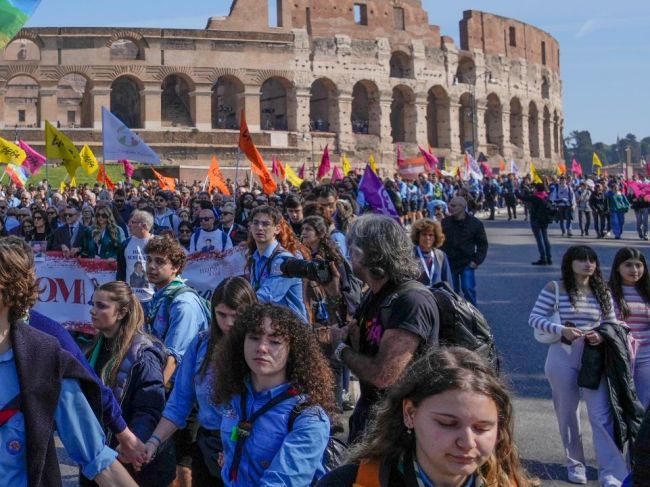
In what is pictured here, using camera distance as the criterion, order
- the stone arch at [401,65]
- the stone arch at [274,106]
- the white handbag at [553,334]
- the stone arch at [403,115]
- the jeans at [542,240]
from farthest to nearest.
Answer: the stone arch at [401,65] → the stone arch at [403,115] → the stone arch at [274,106] → the jeans at [542,240] → the white handbag at [553,334]

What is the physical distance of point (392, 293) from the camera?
3.33 metres

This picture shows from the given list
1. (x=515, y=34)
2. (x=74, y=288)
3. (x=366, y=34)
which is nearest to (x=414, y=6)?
(x=366, y=34)

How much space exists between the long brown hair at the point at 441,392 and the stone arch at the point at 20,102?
5095 centimetres

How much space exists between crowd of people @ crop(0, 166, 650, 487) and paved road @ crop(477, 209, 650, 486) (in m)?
0.35

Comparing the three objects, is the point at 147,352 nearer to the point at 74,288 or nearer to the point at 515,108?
the point at 74,288

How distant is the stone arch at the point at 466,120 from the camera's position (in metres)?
49.6

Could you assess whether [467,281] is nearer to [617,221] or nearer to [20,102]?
[617,221]

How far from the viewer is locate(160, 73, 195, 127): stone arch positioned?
4056 cm

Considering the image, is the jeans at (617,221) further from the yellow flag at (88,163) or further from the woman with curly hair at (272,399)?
the woman with curly hair at (272,399)

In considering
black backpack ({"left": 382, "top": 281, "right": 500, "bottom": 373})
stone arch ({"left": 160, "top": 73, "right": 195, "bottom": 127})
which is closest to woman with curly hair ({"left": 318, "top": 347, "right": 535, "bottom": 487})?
black backpack ({"left": 382, "top": 281, "right": 500, "bottom": 373})

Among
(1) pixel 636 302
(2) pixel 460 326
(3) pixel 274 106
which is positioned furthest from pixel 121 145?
(3) pixel 274 106

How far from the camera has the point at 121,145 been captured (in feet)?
47.6

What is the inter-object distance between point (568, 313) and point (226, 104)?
40561 mm

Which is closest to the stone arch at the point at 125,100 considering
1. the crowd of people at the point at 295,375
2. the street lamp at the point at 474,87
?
the street lamp at the point at 474,87
